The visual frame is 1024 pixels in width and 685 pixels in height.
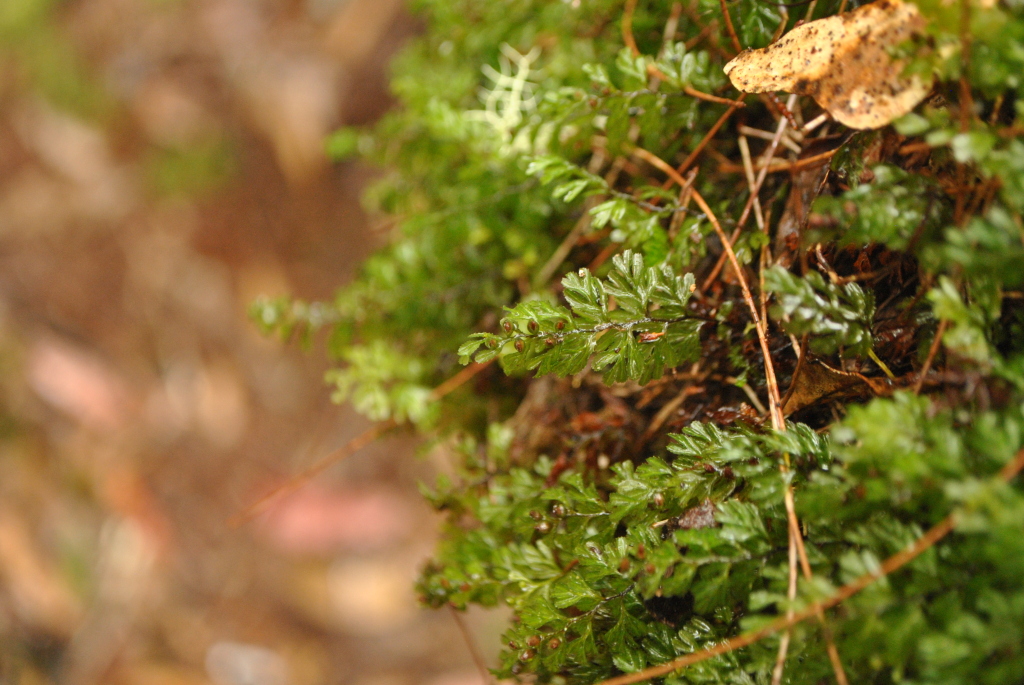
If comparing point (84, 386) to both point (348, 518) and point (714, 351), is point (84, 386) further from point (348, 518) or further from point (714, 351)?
point (714, 351)

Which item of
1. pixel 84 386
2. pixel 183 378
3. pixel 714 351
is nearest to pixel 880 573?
pixel 714 351

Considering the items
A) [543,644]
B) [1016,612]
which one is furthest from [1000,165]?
[543,644]

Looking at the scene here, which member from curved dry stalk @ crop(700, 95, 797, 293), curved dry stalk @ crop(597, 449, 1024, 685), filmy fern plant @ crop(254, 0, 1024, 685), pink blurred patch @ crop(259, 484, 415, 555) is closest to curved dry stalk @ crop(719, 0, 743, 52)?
filmy fern plant @ crop(254, 0, 1024, 685)

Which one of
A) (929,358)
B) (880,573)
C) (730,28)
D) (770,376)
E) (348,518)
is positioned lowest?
(880,573)

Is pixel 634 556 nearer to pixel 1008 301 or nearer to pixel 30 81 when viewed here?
pixel 1008 301

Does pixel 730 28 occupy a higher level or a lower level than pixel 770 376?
higher

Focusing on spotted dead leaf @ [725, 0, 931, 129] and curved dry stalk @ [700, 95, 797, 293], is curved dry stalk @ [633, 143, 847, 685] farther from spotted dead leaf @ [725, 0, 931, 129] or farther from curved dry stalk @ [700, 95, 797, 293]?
spotted dead leaf @ [725, 0, 931, 129]
